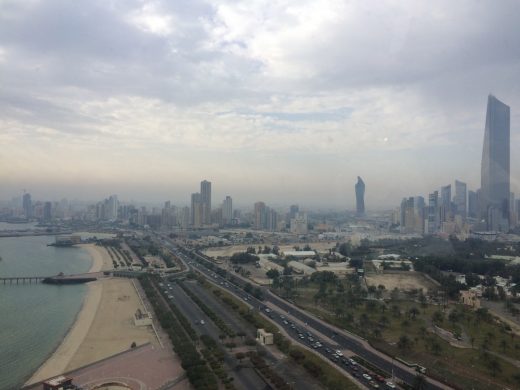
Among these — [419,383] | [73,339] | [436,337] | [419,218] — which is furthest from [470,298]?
[419,218]

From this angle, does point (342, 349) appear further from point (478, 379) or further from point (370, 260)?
point (370, 260)

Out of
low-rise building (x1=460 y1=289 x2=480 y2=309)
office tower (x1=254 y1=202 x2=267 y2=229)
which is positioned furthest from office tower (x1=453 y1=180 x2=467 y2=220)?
low-rise building (x1=460 y1=289 x2=480 y2=309)

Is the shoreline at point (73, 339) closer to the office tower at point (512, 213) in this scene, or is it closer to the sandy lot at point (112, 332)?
the sandy lot at point (112, 332)

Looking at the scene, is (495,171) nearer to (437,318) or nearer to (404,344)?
(437,318)

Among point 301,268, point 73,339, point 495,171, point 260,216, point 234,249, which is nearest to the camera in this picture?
point 73,339

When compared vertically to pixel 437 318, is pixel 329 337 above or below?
below

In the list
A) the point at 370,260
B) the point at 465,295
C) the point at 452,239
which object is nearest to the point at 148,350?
the point at 465,295

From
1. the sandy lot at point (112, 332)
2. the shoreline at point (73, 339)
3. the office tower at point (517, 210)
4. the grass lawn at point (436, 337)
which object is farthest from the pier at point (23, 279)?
the office tower at point (517, 210)
